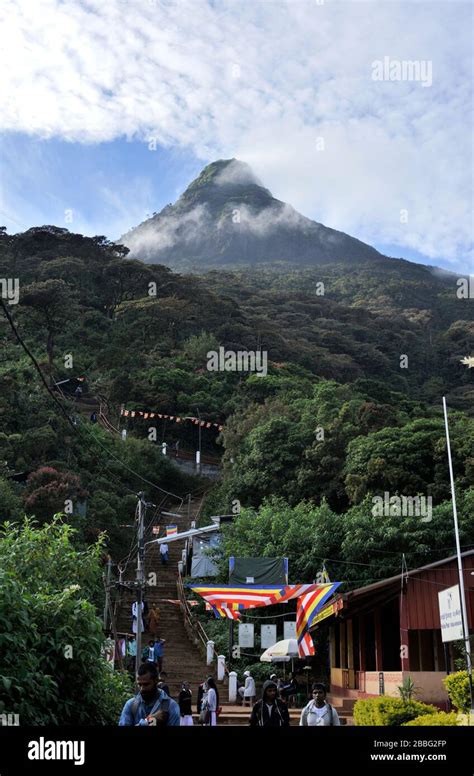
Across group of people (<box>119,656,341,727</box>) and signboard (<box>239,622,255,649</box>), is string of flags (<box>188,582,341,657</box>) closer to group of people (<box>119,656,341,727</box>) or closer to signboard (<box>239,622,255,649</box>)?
signboard (<box>239,622,255,649</box>)

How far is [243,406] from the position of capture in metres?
39.9

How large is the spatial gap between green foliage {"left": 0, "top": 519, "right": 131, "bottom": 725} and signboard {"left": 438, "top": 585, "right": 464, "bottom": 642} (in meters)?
5.03

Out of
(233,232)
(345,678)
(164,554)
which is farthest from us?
(233,232)

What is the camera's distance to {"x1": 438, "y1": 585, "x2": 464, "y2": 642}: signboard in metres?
11.1

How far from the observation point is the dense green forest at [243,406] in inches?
971

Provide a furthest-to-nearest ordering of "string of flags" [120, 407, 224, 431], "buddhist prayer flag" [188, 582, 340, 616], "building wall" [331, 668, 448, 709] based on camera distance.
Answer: "string of flags" [120, 407, 224, 431] < "buddhist prayer flag" [188, 582, 340, 616] < "building wall" [331, 668, 448, 709]

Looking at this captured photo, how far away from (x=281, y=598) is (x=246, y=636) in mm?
3299

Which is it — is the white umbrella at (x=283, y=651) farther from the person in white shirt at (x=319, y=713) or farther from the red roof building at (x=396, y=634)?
the person in white shirt at (x=319, y=713)

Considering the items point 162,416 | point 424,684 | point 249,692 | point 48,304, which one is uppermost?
point 48,304

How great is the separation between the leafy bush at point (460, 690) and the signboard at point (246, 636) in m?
9.11

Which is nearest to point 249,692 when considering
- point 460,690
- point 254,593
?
point 254,593

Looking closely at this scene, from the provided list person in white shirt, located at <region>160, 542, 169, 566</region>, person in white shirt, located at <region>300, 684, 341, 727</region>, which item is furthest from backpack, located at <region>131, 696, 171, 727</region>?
person in white shirt, located at <region>160, 542, 169, 566</region>

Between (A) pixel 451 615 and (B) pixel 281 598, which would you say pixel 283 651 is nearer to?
(B) pixel 281 598

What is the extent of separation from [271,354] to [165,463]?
16.9m
